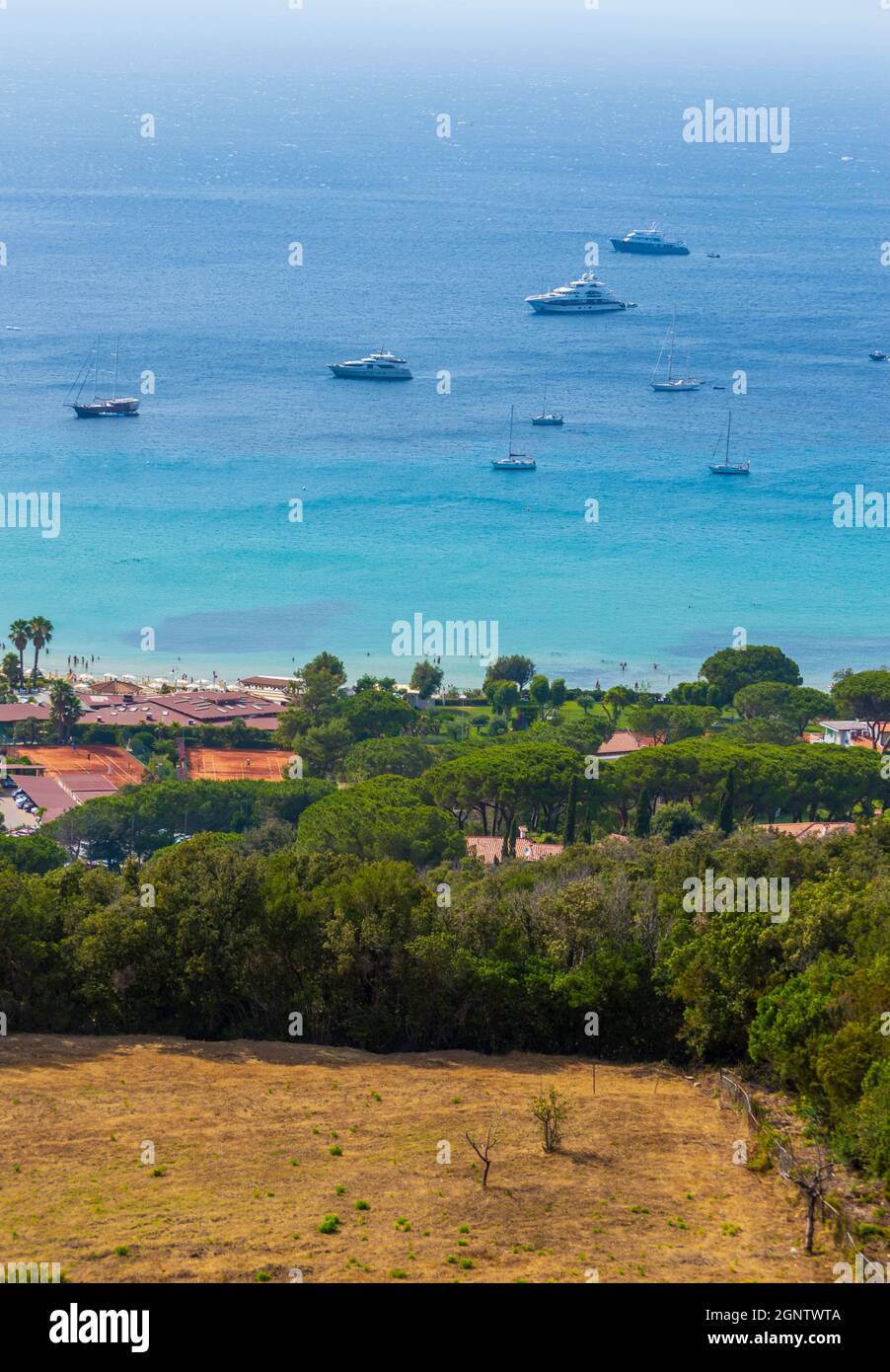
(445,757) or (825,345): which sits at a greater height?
(825,345)

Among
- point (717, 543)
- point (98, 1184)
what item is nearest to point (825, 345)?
point (717, 543)

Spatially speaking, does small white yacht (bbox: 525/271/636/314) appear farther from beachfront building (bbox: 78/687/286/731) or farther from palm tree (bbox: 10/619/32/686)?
palm tree (bbox: 10/619/32/686)

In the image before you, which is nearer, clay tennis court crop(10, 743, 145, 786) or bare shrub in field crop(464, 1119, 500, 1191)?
bare shrub in field crop(464, 1119, 500, 1191)

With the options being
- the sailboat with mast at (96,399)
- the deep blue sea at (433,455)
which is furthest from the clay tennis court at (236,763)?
the sailboat with mast at (96,399)

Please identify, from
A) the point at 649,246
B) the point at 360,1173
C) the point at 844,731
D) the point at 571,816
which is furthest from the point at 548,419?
the point at 360,1173

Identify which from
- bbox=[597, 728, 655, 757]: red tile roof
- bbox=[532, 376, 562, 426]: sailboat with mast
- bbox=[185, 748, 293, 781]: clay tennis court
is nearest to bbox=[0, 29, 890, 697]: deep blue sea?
bbox=[532, 376, 562, 426]: sailboat with mast
